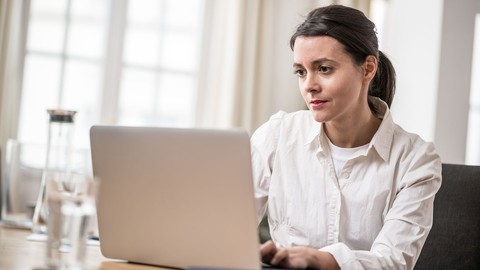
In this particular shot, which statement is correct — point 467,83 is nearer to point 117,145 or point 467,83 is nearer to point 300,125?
point 300,125

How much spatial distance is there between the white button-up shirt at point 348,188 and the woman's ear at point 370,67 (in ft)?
0.30

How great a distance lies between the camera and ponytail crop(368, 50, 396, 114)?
1927 millimetres

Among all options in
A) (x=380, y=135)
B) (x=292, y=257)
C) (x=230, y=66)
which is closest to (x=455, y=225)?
(x=380, y=135)

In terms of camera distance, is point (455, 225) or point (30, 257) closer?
point (30, 257)

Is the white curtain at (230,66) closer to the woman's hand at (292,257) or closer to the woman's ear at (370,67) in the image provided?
the woman's ear at (370,67)

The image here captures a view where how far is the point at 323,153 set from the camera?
1.77 m

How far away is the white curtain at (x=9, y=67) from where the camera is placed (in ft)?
14.3

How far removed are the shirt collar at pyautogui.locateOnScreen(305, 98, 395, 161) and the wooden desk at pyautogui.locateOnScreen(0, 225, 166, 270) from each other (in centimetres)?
63

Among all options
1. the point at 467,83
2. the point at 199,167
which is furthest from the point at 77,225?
the point at 467,83

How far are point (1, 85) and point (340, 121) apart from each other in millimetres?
3148

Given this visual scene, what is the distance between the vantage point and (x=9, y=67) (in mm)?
4391

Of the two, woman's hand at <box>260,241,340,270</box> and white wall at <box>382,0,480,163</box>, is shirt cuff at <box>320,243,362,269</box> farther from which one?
white wall at <box>382,0,480,163</box>

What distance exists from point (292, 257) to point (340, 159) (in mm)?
562

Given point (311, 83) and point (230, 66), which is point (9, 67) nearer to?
point (230, 66)
